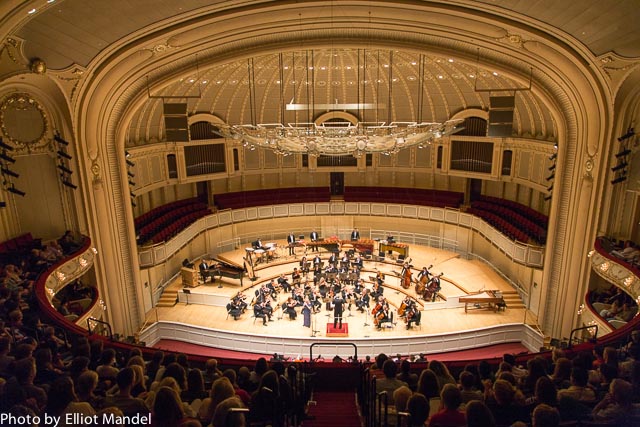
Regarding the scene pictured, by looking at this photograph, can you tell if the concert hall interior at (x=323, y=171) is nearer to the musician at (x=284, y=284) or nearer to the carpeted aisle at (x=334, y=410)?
the musician at (x=284, y=284)

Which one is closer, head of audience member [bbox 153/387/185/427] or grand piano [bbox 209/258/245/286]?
head of audience member [bbox 153/387/185/427]

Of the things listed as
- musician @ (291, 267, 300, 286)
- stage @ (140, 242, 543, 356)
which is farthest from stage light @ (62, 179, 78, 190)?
musician @ (291, 267, 300, 286)

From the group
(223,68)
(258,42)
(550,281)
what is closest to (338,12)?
(258,42)

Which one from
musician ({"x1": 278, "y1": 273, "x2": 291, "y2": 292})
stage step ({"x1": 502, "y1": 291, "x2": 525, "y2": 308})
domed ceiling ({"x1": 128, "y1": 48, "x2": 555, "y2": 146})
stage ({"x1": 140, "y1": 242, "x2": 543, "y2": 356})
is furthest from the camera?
domed ceiling ({"x1": 128, "y1": 48, "x2": 555, "y2": 146})

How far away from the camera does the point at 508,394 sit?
16.4 feet

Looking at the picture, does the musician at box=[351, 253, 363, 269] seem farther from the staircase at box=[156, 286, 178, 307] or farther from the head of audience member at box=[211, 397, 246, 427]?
the head of audience member at box=[211, 397, 246, 427]

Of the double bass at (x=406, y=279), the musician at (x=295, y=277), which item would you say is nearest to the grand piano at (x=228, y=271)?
the musician at (x=295, y=277)

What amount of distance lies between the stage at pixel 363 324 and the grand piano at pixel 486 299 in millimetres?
282

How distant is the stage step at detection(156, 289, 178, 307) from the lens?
1736cm

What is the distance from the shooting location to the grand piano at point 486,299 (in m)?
16.2

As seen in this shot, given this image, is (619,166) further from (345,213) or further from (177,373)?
(177,373)

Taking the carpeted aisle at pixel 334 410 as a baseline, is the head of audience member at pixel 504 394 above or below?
above

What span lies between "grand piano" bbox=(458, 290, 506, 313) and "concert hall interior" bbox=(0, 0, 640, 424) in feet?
0.26

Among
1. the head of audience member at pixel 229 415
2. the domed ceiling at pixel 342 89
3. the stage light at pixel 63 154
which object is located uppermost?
the domed ceiling at pixel 342 89
